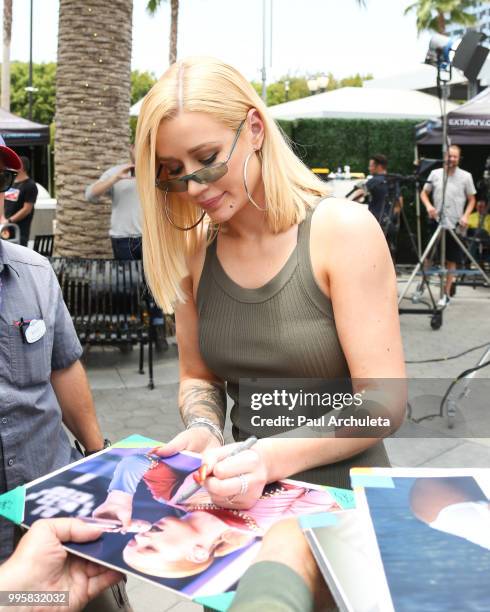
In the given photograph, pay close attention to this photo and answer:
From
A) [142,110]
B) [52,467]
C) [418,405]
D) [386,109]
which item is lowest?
[418,405]

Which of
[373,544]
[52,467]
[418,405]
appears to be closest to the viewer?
[373,544]

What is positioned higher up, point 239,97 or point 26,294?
point 239,97

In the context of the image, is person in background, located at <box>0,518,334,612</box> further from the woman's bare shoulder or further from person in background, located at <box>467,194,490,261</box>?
person in background, located at <box>467,194,490,261</box>

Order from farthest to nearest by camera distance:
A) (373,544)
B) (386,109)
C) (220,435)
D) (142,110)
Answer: (386,109), (220,435), (142,110), (373,544)

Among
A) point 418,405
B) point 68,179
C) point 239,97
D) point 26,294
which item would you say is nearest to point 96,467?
point 26,294

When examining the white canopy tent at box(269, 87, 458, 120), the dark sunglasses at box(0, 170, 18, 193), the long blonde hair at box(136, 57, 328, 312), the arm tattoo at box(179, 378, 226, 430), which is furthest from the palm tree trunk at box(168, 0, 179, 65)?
the arm tattoo at box(179, 378, 226, 430)

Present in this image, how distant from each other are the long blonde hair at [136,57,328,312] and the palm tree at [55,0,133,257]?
202 inches

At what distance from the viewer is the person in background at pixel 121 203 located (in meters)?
6.48

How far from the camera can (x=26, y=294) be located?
1.92m

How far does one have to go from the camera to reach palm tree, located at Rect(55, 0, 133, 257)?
6.61 meters

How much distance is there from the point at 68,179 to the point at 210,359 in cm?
546

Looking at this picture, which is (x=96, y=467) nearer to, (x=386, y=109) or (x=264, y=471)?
(x=264, y=471)

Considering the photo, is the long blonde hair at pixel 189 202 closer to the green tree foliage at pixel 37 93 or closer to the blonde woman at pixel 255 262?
the blonde woman at pixel 255 262

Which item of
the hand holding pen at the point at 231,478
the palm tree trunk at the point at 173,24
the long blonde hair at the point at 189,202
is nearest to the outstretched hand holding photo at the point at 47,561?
the hand holding pen at the point at 231,478
